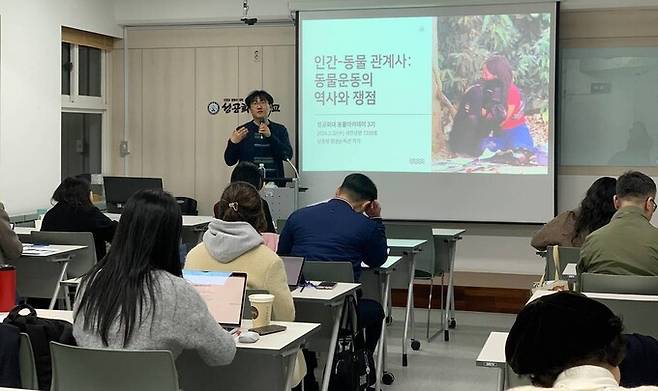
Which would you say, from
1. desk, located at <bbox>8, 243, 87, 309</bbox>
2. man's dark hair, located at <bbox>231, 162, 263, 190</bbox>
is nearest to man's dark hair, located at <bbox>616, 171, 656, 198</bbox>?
man's dark hair, located at <bbox>231, 162, 263, 190</bbox>

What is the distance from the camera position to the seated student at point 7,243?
5133 millimetres

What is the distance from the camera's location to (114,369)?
2637 millimetres

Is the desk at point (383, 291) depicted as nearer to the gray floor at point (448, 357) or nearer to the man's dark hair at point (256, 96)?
the gray floor at point (448, 357)

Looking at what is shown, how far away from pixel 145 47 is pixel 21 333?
6.67 m

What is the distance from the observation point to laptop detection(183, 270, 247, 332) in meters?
3.23

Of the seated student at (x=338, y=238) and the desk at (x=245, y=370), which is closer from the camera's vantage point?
the desk at (x=245, y=370)

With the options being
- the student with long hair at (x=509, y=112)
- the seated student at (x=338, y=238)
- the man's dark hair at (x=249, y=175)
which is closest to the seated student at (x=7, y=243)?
the man's dark hair at (x=249, y=175)

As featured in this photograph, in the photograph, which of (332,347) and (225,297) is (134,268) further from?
(332,347)

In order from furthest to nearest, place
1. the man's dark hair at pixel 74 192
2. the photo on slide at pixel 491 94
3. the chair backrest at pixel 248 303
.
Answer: the photo on slide at pixel 491 94 → the man's dark hair at pixel 74 192 → the chair backrest at pixel 248 303

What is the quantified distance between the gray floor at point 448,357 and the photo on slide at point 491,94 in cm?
145

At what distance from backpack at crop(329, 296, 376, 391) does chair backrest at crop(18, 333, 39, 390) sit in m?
1.77

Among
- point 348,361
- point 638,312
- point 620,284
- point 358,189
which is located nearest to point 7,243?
point 358,189

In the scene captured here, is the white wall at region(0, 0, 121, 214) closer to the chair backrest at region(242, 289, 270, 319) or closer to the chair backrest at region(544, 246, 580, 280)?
the chair backrest at region(242, 289, 270, 319)

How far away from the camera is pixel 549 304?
170cm
